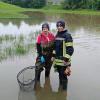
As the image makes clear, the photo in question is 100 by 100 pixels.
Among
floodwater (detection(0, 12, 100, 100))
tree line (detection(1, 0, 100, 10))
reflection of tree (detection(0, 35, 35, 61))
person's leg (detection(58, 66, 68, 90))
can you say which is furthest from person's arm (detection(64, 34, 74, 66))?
tree line (detection(1, 0, 100, 10))

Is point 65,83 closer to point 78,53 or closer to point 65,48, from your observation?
point 65,48

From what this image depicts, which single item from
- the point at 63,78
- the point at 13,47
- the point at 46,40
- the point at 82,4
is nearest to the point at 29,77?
the point at 63,78

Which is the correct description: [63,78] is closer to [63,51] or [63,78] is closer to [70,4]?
[63,51]

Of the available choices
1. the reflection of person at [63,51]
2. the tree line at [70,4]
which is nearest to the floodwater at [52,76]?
the reflection of person at [63,51]

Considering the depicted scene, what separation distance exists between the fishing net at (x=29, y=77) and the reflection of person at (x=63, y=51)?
50 cm

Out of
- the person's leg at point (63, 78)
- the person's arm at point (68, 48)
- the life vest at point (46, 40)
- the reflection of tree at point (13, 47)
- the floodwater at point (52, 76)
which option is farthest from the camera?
the reflection of tree at point (13, 47)

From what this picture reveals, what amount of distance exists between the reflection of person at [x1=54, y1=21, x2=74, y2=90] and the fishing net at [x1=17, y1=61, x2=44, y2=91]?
500 millimetres

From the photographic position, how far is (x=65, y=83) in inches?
304

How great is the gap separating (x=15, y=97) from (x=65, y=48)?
64.7 inches

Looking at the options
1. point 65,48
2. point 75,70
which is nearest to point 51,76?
point 75,70

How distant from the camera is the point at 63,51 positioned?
746 cm

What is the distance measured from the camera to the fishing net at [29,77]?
766 cm

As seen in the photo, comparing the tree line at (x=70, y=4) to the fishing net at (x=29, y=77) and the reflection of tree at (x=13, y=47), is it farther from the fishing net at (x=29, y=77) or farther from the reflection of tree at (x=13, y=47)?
the fishing net at (x=29, y=77)

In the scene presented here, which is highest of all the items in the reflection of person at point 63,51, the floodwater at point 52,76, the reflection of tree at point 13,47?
the reflection of person at point 63,51
